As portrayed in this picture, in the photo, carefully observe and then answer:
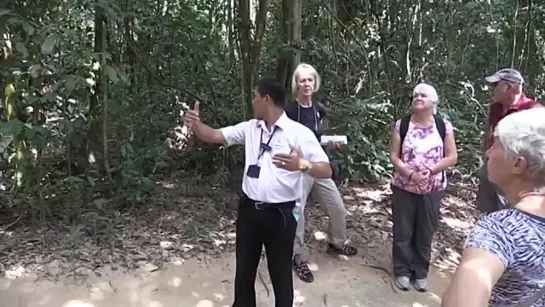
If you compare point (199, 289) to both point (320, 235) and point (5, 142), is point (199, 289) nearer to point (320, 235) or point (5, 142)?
point (320, 235)

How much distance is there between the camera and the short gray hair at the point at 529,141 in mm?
1366

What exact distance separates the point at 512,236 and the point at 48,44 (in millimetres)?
2717

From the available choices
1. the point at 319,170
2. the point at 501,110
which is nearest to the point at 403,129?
the point at 501,110

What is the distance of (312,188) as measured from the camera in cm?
423

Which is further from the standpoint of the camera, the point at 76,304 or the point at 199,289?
the point at 199,289

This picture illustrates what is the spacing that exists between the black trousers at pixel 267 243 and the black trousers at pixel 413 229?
114 centimetres

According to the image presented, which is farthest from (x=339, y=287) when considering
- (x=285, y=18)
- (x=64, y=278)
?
(x=285, y=18)

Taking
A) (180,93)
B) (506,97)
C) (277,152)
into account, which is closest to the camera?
(277,152)

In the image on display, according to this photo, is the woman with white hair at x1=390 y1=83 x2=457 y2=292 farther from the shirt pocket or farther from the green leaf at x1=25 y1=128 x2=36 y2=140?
the green leaf at x1=25 y1=128 x2=36 y2=140

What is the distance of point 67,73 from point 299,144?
81.4 inches

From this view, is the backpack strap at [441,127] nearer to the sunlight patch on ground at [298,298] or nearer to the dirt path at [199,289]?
the dirt path at [199,289]

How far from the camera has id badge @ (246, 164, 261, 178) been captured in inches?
120

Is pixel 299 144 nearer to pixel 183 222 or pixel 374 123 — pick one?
pixel 183 222

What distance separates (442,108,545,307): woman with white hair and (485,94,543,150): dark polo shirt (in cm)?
236
